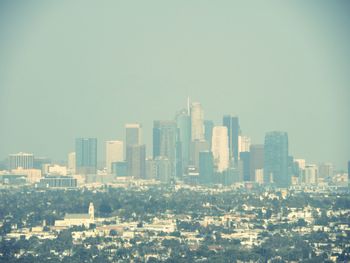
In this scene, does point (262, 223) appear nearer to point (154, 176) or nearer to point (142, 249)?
point (142, 249)

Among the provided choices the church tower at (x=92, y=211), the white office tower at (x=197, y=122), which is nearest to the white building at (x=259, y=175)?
the white office tower at (x=197, y=122)

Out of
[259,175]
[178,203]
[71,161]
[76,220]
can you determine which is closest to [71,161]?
[71,161]

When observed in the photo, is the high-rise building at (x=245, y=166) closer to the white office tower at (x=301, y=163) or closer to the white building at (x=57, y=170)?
the white office tower at (x=301, y=163)

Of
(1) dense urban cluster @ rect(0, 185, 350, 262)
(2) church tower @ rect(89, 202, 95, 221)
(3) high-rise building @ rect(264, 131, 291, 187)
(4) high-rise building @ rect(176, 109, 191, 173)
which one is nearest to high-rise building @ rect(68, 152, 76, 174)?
(4) high-rise building @ rect(176, 109, 191, 173)

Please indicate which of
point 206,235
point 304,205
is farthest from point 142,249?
point 304,205

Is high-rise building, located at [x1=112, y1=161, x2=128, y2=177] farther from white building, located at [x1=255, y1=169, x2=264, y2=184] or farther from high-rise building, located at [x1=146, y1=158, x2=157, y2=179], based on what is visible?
white building, located at [x1=255, y1=169, x2=264, y2=184]

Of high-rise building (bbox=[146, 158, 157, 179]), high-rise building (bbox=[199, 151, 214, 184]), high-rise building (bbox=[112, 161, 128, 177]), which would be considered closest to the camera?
high-rise building (bbox=[199, 151, 214, 184])
